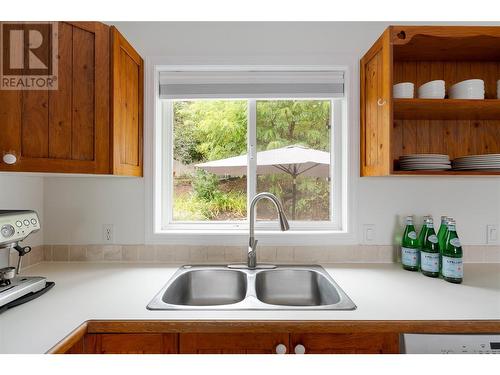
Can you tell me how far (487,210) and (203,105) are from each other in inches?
70.2

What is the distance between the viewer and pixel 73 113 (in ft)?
4.18

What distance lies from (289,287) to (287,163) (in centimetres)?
73

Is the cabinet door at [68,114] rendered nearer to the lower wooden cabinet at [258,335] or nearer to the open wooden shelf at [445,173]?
the lower wooden cabinet at [258,335]

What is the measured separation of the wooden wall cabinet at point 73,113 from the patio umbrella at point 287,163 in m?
0.72

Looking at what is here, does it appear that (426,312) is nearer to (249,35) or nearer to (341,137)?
(341,137)

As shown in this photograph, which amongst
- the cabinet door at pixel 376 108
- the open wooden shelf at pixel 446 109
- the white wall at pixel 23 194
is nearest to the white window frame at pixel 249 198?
the cabinet door at pixel 376 108

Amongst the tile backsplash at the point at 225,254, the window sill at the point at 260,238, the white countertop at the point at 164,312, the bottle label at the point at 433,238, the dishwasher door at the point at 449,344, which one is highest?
the bottle label at the point at 433,238

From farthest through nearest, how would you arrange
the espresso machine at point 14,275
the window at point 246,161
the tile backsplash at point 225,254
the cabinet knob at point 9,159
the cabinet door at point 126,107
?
the window at point 246,161 < the tile backsplash at point 225,254 < the cabinet door at point 126,107 < the cabinet knob at point 9,159 < the espresso machine at point 14,275

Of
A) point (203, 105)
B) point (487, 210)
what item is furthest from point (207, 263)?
point (487, 210)

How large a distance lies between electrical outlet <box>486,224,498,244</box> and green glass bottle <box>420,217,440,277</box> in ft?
1.58

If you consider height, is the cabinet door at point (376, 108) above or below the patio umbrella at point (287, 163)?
above

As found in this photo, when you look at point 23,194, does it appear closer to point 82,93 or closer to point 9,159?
point 9,159

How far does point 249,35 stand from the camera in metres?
1.73

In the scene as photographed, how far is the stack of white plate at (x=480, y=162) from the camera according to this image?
4.60ft
